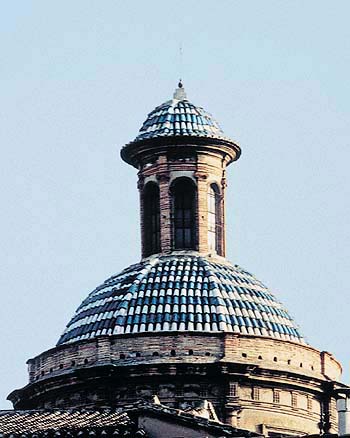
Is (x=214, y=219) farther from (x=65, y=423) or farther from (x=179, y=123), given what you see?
(x=65, y=423)

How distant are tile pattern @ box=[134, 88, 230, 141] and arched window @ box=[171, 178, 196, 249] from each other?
138cm

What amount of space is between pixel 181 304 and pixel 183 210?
4.56 metres

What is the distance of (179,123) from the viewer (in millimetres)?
70250

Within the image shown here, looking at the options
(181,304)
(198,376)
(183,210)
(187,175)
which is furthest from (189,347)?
(187,175)

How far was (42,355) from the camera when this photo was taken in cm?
6744

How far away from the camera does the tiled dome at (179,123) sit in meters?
69.7

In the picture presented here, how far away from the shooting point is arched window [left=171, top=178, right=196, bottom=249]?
69.2 meters

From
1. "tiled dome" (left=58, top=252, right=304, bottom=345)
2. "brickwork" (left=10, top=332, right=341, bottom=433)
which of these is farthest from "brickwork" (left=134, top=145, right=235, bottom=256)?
"brickwork" (left=10, top=332, right=341, bottom=433)

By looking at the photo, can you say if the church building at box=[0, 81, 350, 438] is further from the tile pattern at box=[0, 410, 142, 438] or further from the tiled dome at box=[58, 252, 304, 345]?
the tile pattern at box=[0, 410, 142, 438]

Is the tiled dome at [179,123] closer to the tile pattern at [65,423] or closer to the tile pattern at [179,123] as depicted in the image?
the tile pattern at [179,123]

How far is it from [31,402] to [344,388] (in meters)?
8.40

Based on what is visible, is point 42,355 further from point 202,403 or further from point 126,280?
point 202,403

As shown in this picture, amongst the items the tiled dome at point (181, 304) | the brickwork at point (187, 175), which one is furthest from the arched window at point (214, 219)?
the tiled dome at point (181, 304)

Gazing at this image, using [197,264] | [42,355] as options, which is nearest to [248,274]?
[197,264]
